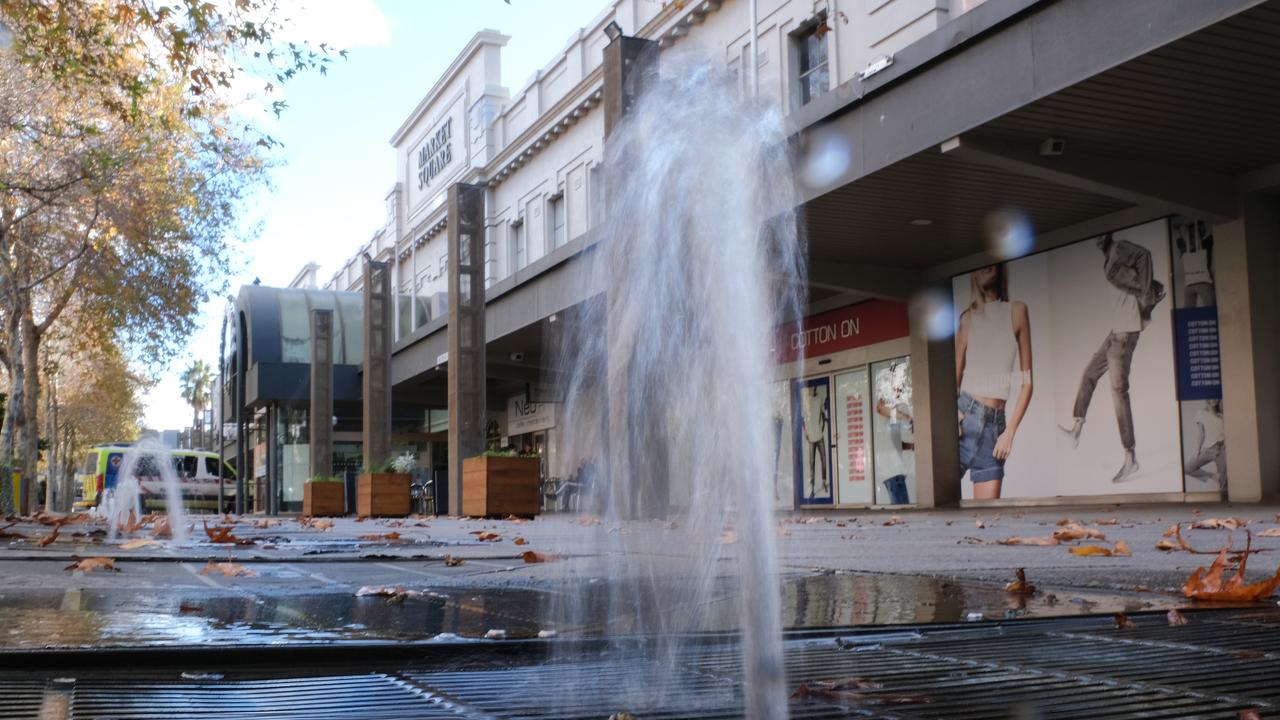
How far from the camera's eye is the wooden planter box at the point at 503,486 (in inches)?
747

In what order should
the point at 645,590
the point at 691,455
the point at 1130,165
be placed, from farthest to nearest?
the point at 1130,165 < the point at 645,590 < the point at 691,455

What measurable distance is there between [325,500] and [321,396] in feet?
11.9

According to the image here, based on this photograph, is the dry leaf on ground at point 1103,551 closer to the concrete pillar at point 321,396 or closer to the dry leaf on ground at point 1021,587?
the dry leaf on ground at point 1021,587

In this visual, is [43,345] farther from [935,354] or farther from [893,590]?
[893,590]

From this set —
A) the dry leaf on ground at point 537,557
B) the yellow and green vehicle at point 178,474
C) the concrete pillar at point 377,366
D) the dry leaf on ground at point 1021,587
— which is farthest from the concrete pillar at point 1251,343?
the yellow and green vehicle at point 178,474

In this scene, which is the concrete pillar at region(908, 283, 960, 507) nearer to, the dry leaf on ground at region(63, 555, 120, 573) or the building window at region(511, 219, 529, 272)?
the dry leaf on ground at region(63, 555, 120, 573)

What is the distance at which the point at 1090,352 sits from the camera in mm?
17203

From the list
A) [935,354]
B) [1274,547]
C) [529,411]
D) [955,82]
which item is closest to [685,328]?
[1274,547]

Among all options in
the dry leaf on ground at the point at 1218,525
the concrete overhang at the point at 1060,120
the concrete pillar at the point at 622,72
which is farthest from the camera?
the concrete pillar at the point at 622,72

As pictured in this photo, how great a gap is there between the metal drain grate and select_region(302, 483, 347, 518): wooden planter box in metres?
27.8

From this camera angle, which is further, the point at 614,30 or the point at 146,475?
the point at 146,475

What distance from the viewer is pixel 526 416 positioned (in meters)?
38.7

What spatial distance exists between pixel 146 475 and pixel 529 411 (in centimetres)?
1886

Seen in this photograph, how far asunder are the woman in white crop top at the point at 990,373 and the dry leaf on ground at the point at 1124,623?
15800 millimetres
